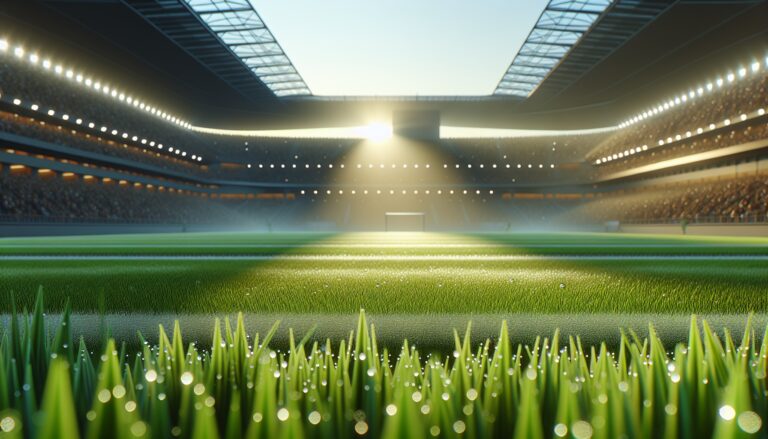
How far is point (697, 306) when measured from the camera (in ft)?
12.0

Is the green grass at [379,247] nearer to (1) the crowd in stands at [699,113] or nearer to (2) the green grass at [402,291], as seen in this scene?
(2) the green grass at [402,291]

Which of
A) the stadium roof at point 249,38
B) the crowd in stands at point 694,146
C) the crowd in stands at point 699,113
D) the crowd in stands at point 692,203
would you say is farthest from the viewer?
the crowd in stands at point 699,113

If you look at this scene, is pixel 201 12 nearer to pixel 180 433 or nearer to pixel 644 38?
pixel 644 38

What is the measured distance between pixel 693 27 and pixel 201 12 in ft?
103

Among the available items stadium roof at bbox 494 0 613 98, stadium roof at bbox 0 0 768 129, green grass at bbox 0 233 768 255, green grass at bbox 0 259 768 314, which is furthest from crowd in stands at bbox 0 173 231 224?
stadium roof at bbox 494 0 613 98

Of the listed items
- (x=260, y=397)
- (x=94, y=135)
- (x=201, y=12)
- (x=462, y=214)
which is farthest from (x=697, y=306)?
(x=462, y=214)

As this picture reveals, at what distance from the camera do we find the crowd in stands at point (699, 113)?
4028cm

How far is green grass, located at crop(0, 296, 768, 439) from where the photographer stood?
813 mm

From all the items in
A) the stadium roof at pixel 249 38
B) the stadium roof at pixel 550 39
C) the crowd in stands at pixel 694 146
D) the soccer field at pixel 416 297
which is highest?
the stadium roof at pixel 249 38

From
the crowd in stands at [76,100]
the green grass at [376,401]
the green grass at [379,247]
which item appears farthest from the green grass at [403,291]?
the crowd in stands at [76,100]

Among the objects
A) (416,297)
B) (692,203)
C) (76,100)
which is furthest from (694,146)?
(76,100)

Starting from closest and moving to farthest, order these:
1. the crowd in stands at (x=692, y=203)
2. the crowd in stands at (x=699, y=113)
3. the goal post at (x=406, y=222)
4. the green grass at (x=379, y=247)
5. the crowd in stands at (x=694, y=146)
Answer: the green grass at (x=379, y=247) < the crowd in stands at (x=692, y=203) < the crowd in stands at (x=694, y=146) < the crowd in stands at (x=699, y=113) < the goal post at (x=406, y=222)

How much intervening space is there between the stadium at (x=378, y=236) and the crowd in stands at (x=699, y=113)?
0.31 meters

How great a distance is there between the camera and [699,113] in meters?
48.1
